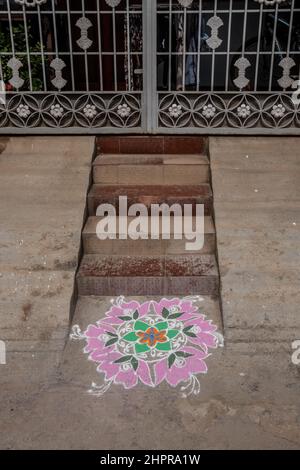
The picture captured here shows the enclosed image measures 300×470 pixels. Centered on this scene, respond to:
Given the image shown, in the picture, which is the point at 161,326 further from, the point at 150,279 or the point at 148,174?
the point at 148,174

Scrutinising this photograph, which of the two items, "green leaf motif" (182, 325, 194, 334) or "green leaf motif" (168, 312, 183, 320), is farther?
"green leaf motif" (168, 312, 183, 320)

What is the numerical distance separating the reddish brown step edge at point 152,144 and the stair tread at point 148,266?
56.5 inches

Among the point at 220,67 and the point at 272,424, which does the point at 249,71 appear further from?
the point at 272,424

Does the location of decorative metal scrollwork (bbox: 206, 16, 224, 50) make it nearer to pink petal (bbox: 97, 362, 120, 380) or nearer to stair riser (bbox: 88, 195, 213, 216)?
stair riser (bbox: 88, 195, 213, 216)

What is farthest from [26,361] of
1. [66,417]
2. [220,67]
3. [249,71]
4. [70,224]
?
[220,67]

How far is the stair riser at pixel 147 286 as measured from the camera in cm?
395

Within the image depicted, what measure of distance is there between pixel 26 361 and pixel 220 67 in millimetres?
7699

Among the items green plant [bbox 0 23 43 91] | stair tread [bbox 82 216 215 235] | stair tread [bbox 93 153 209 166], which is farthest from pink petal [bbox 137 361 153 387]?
green plant [bbox 0 23 43 91]

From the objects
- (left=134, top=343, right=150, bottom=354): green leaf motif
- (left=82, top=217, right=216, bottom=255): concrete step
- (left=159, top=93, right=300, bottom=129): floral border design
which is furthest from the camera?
(left=159, top=93, right=300, bottom=129): floral border design

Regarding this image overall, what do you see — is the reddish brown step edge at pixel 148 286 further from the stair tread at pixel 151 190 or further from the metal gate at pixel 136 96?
the metal gate at pixel 136 96

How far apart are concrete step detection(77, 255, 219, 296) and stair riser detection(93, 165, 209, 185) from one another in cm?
104

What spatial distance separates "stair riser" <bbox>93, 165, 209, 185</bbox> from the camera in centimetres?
478

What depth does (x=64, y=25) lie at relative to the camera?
20.7 ft

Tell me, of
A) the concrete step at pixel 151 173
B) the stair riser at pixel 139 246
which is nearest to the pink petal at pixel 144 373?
the stair riser at pixel 139 246
